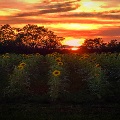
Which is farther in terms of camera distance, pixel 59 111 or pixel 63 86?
pixel 63 86

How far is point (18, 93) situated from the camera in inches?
654

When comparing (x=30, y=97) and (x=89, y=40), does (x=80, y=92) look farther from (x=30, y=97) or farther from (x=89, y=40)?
(x=89, y=40)

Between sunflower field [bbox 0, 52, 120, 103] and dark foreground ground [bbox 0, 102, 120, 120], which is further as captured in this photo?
sunflower field [bbox 0, 52, 120, 103]

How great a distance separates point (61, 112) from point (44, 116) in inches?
32.0

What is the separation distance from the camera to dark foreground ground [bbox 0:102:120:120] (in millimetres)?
13000

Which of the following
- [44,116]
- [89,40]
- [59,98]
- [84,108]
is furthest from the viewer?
[89,40]

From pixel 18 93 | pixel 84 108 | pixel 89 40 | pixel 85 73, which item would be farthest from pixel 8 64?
pixel 89 40

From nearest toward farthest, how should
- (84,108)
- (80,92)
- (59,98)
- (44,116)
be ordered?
(44,116), (84,108), (59,98), (80,92)

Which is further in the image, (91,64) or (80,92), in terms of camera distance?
(91,64)

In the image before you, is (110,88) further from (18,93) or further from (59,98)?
(18,93)

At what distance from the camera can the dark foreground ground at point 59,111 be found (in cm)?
1300

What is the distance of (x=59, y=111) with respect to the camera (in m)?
A: 13.9

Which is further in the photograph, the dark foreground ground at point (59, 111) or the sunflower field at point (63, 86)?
the sunflower field at point (63, 86)

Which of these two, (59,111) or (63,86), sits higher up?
(63,86)
